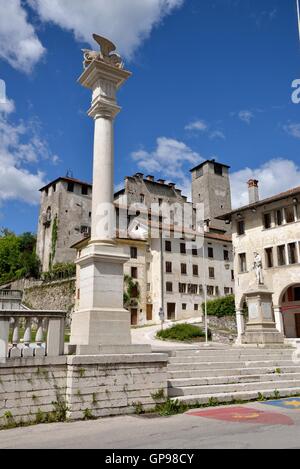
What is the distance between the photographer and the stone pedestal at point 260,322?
17812mm

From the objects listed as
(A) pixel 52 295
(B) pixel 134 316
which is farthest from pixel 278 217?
(A) pixel 52 295

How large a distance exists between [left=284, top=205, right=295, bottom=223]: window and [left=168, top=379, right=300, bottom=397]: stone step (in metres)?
21.7

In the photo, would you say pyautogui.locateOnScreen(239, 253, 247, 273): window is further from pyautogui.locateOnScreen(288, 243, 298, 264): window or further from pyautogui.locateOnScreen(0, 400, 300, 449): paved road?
pyautogui.locateOnScreen(0, 400, 300, 449): paved road

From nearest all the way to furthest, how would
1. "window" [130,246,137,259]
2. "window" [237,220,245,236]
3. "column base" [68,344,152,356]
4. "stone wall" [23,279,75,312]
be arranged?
"column base" [68,344,152,356]
"window" [237,220,245,236]
"window" [130,246,137,259]
"stone wall" [23,279,75,312]

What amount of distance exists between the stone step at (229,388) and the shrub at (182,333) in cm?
2037

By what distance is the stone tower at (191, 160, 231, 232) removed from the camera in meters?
70.3

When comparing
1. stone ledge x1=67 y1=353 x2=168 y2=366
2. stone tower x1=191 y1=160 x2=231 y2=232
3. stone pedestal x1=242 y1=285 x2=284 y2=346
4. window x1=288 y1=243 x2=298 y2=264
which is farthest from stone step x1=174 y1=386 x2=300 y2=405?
stone tower x1=191 y1=160 x2=231 y2=232

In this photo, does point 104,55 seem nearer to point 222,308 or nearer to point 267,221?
point 267,221

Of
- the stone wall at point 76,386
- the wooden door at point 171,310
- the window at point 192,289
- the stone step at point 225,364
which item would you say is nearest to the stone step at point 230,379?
the stone step at point 225,364

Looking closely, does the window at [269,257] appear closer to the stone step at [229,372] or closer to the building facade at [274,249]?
the building facade at [274,249]

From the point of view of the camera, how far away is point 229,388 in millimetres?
9766

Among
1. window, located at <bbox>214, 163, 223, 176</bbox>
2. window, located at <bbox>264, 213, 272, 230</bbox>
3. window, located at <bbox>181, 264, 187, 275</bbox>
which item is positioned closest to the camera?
window, located at <bbox>264, 213, 272, 230</bbox>

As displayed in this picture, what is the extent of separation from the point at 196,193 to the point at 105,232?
214ft

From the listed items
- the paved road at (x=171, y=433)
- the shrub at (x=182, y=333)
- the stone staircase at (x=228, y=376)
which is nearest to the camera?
the paved road at (x=171, y=433)
